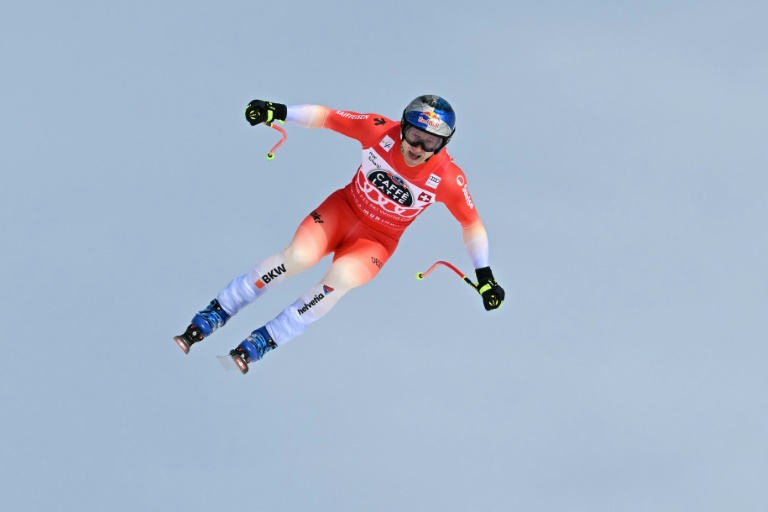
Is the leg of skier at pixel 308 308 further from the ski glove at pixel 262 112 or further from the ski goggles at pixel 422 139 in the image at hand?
the ski glove at pixel 262 112

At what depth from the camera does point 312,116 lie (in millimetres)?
21156

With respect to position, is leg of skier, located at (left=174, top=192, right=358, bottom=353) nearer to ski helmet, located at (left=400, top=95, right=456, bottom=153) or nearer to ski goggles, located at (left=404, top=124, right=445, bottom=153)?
ski goggles, located at (left=404, top=124, right=445, bottom=153)

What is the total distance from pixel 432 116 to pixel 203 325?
466 cm

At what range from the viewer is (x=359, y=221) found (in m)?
21.4

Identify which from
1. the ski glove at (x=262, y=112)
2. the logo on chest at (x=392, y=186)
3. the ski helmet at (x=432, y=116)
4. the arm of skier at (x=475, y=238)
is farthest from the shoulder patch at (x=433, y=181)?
the ski glove at (x=262, y=112)

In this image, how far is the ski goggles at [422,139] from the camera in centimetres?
2030

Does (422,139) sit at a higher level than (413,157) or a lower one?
higher

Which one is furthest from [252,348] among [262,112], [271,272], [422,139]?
[422,139]

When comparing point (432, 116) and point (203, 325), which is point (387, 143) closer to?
point (432, 116)

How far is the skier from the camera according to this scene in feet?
67.6

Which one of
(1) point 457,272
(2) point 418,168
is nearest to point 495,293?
(1) point 457,272

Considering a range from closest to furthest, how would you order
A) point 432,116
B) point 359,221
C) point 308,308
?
point 432,116
point 308,308
point 359,221

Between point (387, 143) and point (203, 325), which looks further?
point (387, 143)

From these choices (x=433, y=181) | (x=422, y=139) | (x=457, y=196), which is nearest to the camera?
(x=422, y=139)
